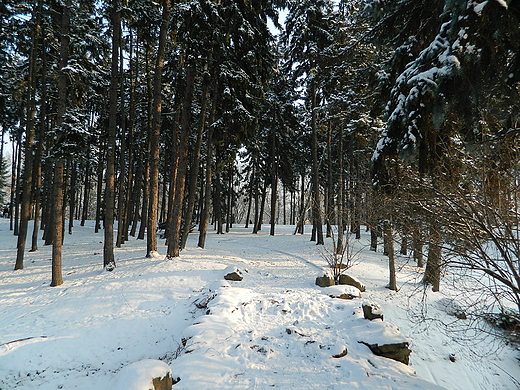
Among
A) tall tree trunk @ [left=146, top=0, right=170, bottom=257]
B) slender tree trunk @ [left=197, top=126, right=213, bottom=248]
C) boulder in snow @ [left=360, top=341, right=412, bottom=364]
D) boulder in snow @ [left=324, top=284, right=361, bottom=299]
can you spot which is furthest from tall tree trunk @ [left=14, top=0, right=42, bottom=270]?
boulder in snow @ [left=360, top=341, right=412, bottom=364]

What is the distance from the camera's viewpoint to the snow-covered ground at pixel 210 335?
448cm

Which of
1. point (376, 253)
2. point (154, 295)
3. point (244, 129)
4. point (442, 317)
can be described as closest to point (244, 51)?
point (244, 129)

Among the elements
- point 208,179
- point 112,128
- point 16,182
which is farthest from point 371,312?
point 16,182

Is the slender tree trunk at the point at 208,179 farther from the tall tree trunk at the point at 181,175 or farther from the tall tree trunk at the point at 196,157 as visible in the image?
the tall tree trunk at the point at 181,175

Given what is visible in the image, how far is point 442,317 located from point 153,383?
9812mm

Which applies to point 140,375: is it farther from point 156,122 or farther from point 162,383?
point 156,122

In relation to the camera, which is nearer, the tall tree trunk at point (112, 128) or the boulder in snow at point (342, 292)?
the boulder in snow at point (342, 292)

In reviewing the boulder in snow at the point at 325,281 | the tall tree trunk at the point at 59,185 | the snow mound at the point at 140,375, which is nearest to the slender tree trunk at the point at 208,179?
the tall tree trunk at the point at 59,185

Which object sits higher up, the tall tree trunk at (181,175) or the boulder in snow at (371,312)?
the tall tree trunk at (181,175)

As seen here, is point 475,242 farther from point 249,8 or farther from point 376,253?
point 376,253

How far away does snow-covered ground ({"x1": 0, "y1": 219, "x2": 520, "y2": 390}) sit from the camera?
4484 mm

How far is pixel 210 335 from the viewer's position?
528 centimetres

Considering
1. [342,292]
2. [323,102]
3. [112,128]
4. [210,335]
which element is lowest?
[210,335]

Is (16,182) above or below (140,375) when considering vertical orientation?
above
